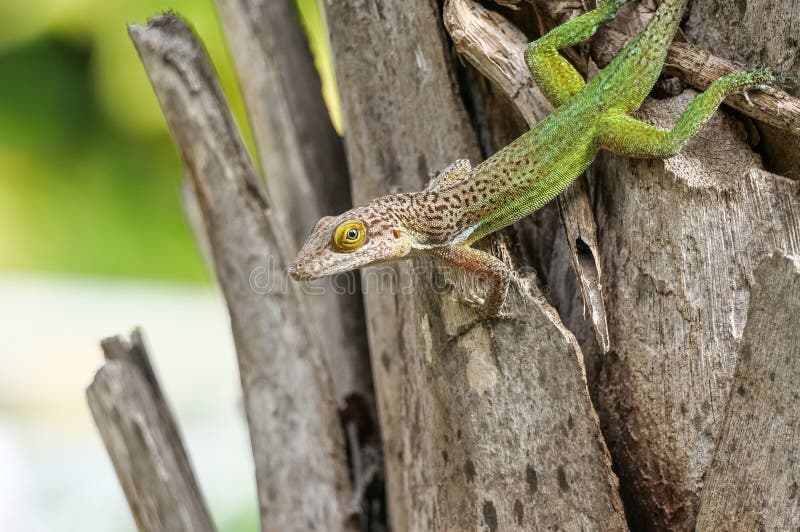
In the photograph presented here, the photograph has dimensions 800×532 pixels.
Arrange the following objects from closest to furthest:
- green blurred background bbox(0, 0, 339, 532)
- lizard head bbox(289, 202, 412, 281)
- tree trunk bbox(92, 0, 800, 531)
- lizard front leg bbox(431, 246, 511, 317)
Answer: tree trunk bbox(92, 0, 800, 531) → lizard front leg bbox(431, 246, 511, 317) → lizard head bbox(289, 202, 412, 281) → green blurred background bbox(0, 0, 339, 532)

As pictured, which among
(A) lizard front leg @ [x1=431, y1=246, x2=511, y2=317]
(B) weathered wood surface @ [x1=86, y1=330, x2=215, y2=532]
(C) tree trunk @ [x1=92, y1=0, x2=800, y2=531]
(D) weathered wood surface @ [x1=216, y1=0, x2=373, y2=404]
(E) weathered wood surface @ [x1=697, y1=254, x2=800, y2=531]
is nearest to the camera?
(E) weathered wood surface @ [x1=697, y1=254, x2=800, y2=531]

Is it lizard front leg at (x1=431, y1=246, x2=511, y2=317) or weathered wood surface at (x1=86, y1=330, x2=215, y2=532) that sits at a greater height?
lizard front leg at (x1=431, y1=246, x2=511, y2=317)

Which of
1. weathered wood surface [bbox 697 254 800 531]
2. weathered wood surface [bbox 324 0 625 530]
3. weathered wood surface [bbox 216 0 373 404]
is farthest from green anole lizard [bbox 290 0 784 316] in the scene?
weathered wood surface [bbox 216 0 373 404]

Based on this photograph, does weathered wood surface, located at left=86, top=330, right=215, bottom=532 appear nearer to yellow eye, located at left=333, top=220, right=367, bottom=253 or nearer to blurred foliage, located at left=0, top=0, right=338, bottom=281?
yellow eye, located at left=333, top=220, right=367, bottom=253

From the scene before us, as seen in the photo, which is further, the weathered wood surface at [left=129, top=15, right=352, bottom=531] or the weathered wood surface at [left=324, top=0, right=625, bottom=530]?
the weathered wood surface at [left=129, top=15, right=352, bottom=531]

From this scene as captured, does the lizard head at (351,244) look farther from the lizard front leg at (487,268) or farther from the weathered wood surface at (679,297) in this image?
the weathered wood surface at (679,297)

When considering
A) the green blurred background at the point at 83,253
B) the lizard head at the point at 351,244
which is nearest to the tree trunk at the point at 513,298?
the lizard head at the point at 351,244

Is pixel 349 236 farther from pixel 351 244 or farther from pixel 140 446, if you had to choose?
pixel 140 446
